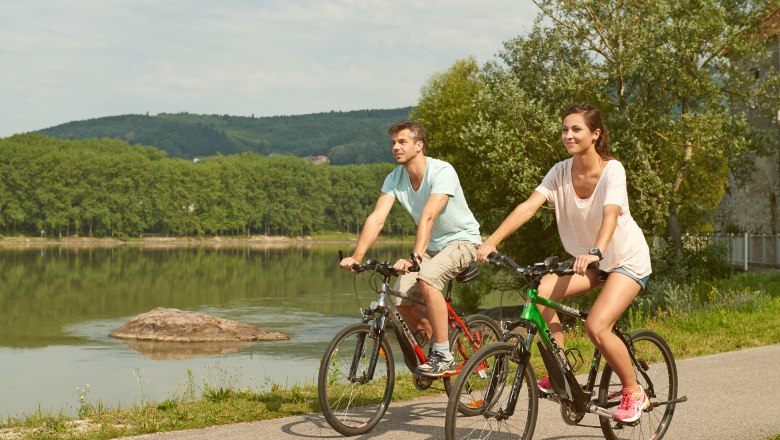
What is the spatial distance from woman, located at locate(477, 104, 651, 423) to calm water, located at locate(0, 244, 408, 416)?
14.6 ft

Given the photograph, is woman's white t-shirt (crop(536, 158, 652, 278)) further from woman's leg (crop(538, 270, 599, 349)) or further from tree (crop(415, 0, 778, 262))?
tree (crop(415, 0, 778, 262))

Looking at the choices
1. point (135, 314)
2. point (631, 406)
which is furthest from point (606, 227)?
point (135, 314)

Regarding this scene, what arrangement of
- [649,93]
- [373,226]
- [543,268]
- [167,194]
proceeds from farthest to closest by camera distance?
[167,194], [649,93], [373,226], [543,268]

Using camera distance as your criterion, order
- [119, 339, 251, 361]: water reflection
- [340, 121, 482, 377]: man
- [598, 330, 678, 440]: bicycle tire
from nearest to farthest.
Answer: [598, 330, 678, 440]: bicycle tire, [340, 121, 482, 377]: man, [119, 339, 251, 361]: water reflection

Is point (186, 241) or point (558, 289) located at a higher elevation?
point (558, 289)

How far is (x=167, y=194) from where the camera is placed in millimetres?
143250

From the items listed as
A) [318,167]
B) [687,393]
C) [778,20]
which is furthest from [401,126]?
[318,167]

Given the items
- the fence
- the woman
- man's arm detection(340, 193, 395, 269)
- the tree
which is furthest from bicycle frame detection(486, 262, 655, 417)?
the fence

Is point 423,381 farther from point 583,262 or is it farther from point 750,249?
point 750,249

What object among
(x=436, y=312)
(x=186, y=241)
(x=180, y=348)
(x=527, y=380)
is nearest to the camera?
(x=527, y=380)

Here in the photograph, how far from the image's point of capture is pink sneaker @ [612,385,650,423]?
565 centimetres

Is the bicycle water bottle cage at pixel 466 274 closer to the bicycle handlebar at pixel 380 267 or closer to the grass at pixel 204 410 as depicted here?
the bicycle handlebar at pixel 380 267

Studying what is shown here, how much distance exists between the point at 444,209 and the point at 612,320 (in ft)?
6.22

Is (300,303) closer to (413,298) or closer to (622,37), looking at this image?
(622,37)
